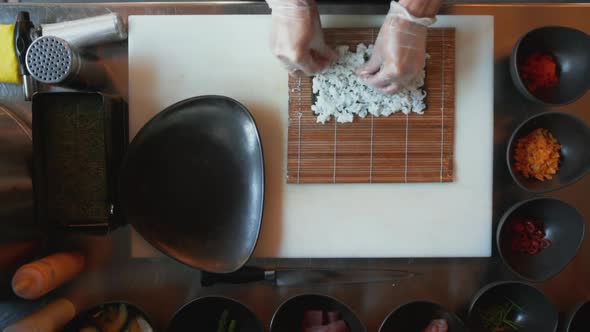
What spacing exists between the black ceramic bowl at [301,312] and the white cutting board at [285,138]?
0.34 feet

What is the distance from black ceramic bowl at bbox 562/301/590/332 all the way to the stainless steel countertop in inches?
1.6

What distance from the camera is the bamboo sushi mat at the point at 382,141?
102 centimetres

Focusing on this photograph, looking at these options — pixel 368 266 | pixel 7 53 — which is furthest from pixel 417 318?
pixel 7 53

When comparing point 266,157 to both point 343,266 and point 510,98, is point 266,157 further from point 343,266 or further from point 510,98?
point 510,98

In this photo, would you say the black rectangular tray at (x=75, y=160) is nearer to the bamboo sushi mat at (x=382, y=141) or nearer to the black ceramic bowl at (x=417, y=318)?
the bamboo sushi mat at (x=382, y=141)

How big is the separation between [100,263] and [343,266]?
22.8 inches

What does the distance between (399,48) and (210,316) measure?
2.39ft

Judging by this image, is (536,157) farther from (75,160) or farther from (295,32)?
(75,160)

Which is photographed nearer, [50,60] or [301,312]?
[50,60]

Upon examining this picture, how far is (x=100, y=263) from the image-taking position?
1.06 meters

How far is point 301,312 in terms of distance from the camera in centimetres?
104

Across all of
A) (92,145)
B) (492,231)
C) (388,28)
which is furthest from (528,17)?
(92,145)

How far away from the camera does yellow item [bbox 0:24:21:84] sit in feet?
3.24

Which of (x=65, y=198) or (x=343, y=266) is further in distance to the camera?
(x=343, y=266)
